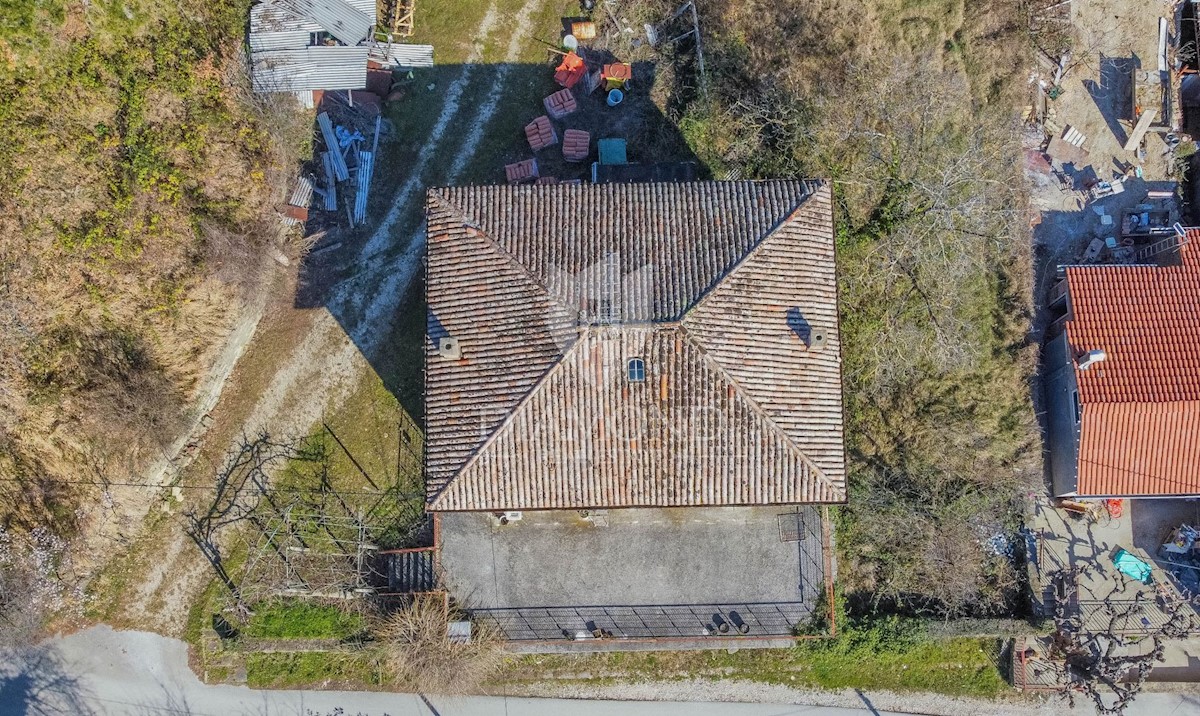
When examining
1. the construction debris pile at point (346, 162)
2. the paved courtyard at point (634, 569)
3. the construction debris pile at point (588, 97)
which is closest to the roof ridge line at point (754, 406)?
the paved courtyard at point (634, 569)

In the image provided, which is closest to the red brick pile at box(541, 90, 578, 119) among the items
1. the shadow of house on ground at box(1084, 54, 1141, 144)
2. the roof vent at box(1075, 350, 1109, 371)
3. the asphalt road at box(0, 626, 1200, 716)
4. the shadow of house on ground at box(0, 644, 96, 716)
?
the roof vent at box(1075, 350, 1109, 371)

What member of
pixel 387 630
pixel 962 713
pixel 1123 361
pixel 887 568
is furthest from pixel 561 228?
pixel 962 713

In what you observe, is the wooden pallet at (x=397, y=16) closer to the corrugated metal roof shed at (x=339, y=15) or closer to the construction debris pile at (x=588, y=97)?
the corrugated metal roof shed at (x=339, y=15)

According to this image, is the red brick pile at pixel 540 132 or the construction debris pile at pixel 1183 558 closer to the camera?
the red brick pile at pixel 540 132

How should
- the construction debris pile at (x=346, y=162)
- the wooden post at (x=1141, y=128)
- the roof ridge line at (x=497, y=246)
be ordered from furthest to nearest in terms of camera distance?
the wooden post at (x=1141, y=128)
the construction debris pile at (x=346, y=162)
the roof ridge line at (x=497, y=246)

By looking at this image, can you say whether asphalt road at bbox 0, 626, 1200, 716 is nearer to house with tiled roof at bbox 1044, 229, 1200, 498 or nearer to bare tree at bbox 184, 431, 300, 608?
bare tree at bbox 184, 431, 300, 608

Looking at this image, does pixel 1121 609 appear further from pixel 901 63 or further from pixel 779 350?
pixel 901 63
